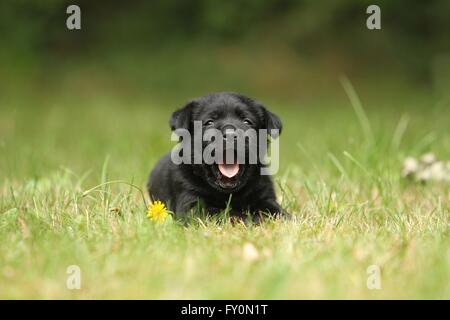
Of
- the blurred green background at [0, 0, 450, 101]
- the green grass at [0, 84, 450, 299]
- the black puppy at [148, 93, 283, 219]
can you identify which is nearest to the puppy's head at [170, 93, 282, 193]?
the black puppy at [148, 93, 283, 219]

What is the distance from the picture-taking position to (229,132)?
3.84 metres

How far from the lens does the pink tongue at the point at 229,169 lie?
391 cm

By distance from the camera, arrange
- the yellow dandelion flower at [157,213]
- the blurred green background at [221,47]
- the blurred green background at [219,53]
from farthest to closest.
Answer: the blurred green background at [221,47], the blurred green background at [219,53], the yellow dandelion flower at [157,213]

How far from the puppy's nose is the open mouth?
18 centimetres

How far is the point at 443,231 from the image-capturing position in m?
3.63

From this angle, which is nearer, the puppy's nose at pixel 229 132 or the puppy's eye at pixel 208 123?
the puppy's nose at pixel 229 132

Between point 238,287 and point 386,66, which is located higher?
point 386,66

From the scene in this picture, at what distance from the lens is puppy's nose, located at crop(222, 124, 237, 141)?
3814mm

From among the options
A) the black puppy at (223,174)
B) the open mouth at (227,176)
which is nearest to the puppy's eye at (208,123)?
the black puppy at (223,174)

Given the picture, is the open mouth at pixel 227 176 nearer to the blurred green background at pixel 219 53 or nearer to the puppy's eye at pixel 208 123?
the puppy's eye at pixel 208 123
